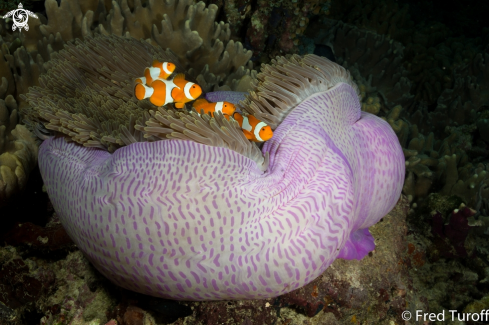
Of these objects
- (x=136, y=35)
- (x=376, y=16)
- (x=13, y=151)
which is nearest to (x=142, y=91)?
(x=13, y=151)

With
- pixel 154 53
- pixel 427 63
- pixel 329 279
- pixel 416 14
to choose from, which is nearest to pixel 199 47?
pixel 154 53

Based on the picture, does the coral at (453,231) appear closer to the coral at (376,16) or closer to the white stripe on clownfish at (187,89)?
the white stripe on clownfish at (187,89)

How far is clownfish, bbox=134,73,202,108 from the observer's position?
1633mm

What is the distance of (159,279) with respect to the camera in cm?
136

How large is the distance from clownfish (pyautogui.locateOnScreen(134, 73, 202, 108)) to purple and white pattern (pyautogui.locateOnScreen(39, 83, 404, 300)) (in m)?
0.35

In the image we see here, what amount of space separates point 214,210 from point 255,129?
1.30ft

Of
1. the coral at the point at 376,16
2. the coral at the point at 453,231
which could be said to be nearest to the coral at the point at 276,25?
the coral at the point at 453,231

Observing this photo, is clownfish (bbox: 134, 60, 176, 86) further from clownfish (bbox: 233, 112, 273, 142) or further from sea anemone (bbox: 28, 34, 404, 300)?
clownfish (bbox: 233, 112, 273, 142)

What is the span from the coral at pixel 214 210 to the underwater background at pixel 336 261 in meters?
0.38

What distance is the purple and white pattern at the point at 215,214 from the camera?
1285 mm

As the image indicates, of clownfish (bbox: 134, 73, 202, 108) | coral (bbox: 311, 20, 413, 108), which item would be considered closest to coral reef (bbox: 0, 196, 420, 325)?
clownfish (bbox: 134, 73, 202, 108)

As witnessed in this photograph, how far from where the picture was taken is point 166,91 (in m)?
1.66

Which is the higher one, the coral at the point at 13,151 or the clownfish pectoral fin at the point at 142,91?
the clownfish pectoral fin at the point at 142,91

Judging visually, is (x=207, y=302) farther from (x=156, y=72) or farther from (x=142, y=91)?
(x=156, y=72)
